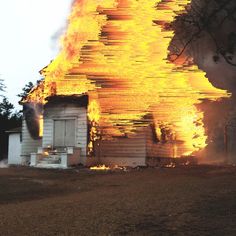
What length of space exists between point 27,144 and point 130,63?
12048 millimetres

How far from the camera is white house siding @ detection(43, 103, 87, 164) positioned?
26.9 metres

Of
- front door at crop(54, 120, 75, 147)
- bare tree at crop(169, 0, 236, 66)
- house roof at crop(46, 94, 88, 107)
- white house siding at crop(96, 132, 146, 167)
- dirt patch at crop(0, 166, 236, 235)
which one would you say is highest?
house roof at crop(46, 94, 88, 107)

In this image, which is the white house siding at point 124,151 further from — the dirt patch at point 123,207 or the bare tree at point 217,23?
the bare tree at point 217,23

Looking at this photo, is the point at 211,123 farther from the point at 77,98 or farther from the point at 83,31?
the point at 83,31

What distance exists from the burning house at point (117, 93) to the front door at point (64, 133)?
0.05 meters

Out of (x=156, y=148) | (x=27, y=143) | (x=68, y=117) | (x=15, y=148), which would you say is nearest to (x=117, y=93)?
(x=68, y=117)

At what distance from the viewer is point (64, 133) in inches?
1097


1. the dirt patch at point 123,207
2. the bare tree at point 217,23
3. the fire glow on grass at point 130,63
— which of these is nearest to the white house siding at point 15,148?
the fire glow on grass at point 130,63

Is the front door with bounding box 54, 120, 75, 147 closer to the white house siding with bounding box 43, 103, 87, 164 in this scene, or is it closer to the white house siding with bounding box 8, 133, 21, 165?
the white house siding with bounding box 43, 103, 87, 164

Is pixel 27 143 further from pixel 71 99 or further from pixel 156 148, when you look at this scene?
pixel 156 148

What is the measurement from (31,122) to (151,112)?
1056 cm

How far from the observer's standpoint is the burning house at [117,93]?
22844 mm

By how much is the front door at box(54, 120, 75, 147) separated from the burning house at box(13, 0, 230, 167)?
0.05m

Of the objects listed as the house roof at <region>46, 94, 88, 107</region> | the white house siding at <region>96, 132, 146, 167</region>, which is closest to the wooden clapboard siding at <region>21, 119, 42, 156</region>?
the house roof at <region>46, 94, 88, 107</region>
